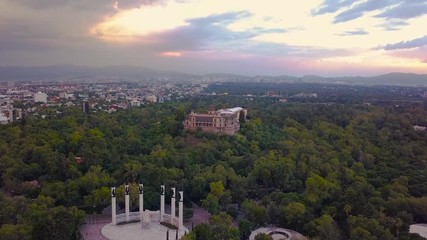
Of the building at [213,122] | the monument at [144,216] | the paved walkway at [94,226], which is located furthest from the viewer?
the building at [213,122]

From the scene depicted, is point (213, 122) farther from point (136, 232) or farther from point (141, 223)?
point (136, 232)

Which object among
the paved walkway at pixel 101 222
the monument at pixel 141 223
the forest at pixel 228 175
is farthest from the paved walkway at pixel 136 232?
the forest at pixel 228 175

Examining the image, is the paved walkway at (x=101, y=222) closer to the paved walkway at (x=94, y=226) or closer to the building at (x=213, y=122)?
the paved walkway at (x=94, y=226)

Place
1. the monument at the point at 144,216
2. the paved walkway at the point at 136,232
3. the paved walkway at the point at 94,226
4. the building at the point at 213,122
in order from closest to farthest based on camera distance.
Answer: the paved walkway at the point at 136,232 → the paved walkway at the point at 94,226 → the monument at the point at 144,216 → the building at the point at 213,122

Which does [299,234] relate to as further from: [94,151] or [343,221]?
[94,151]

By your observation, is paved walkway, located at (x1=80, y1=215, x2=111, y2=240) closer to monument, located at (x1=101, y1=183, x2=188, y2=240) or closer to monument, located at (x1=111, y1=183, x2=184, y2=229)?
monument, located at (x1=101, y1=183, x2=188, y2=240)

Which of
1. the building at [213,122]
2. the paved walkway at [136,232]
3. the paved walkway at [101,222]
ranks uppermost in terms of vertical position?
the building at [213,122]

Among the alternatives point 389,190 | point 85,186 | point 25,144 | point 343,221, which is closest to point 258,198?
point 343,221

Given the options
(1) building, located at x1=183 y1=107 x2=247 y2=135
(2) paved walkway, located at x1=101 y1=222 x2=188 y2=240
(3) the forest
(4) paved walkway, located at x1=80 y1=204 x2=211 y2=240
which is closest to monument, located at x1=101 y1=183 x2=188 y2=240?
(2) paved walkway, located at x1=101 y1=222 x2=188 y2=240
